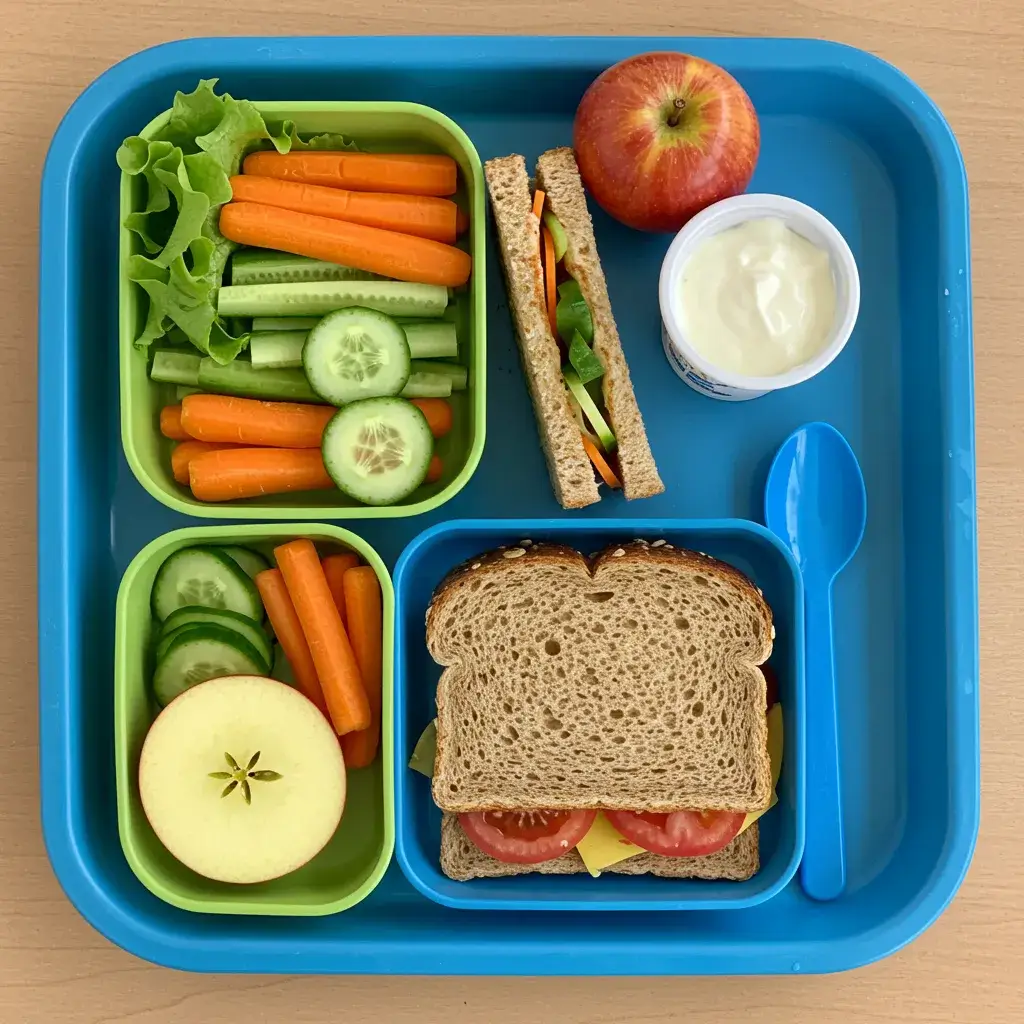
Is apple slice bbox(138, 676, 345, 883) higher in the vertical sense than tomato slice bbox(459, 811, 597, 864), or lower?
higher

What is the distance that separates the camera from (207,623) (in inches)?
53.8

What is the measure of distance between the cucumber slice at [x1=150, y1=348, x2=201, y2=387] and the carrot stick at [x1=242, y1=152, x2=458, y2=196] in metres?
0.29

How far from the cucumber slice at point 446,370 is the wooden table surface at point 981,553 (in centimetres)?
50

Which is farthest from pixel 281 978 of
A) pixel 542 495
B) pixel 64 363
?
pixel 64 363

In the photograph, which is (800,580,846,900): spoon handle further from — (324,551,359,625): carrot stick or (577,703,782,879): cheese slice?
(324,551,359,625): carrot stick

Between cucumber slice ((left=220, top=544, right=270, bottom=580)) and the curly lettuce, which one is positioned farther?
cucumber slice ((left=220, top=544, right=270, bottom=580))

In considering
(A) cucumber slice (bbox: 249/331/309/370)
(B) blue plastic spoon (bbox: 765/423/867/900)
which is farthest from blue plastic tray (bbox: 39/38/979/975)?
(A) cucumber slice (bbox: 249/331/309/370)

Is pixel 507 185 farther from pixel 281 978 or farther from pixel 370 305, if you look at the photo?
pixel 281 978

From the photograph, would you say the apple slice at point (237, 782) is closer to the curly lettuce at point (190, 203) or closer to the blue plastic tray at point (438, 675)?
the blue plastic tray at point (438, 675)

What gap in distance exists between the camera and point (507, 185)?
137 centimetres

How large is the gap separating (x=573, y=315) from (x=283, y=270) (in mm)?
433

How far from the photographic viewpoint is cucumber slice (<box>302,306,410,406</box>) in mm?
1378

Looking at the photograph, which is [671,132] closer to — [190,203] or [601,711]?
[190,203]

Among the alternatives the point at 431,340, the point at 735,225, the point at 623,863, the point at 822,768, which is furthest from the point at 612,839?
the point at 735,225
